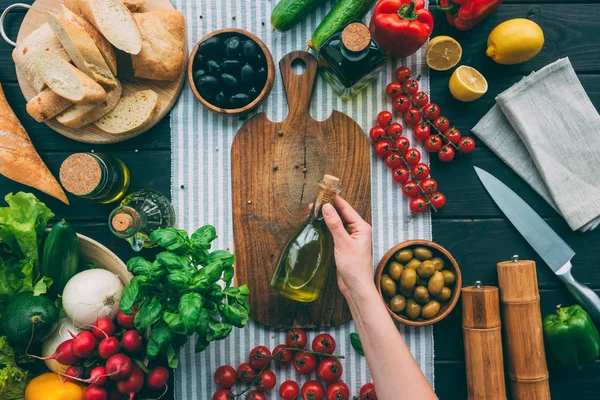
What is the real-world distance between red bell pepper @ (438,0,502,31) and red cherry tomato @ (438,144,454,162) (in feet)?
1.13

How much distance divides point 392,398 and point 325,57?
87 cm

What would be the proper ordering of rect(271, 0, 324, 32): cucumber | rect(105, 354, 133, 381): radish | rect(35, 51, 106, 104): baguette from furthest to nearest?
rect(271, 0, 324, 32): cucumber, rect(35, 51, 106, 104): baguette, rect(105, 354, 133, 381): radish

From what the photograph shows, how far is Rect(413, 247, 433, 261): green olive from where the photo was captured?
1205 millimetres

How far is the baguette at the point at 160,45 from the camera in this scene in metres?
1.16

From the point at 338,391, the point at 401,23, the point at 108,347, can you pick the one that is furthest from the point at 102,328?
the point at 401,23

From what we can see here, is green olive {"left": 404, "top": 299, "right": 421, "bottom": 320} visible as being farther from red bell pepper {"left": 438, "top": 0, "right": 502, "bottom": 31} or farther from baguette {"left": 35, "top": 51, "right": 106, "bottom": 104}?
baguette {"left": 35, "top": 51, "right": 106, "bottom": 104}

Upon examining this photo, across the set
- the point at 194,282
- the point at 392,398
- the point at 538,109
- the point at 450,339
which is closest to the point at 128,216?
the point at 194,282

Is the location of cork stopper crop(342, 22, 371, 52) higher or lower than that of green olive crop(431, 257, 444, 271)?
higher

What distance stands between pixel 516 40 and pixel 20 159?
1385mm

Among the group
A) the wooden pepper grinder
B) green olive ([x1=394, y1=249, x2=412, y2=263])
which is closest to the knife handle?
the wooden pepper grinder

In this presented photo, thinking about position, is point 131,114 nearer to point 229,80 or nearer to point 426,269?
point 229,80

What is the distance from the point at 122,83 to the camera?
49.2 inches

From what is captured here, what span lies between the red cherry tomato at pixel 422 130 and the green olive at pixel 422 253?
0.32 meters

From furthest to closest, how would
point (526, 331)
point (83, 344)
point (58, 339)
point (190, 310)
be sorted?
point (526, 331), point (58, 339), point (83, 344), point (190, 310)
